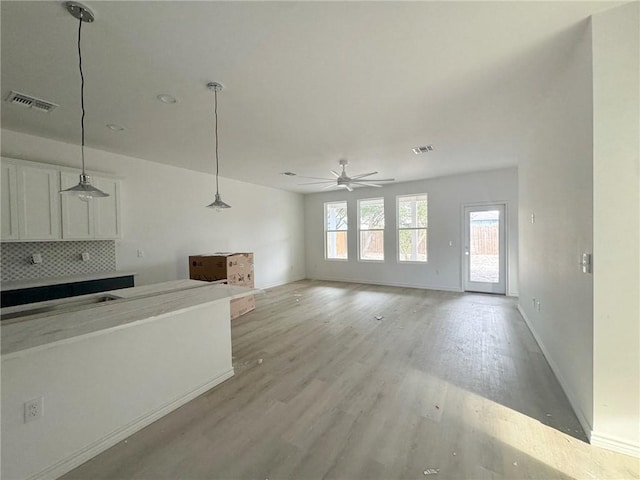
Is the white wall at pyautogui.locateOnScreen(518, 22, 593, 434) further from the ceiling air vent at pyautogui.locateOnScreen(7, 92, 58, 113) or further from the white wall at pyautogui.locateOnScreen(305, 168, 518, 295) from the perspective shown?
the ceiling air vent at pyautogui.locateOnScreen(7, 92, 58, 113)

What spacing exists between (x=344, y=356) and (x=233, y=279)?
252 cm

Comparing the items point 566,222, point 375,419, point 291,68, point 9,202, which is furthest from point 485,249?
point 9,202

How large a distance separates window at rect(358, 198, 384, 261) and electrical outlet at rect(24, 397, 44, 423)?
6.54 m

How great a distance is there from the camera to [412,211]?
6684mm

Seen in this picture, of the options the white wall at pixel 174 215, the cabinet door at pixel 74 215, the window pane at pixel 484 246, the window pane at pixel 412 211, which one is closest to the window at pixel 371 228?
the window pane at pixel 412 211

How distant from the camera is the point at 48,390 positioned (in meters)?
1.58

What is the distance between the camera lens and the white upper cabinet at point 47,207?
2.98m

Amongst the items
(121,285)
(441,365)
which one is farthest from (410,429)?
(121,285)

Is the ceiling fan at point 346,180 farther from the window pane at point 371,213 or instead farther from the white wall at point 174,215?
the white wall at point 174,215

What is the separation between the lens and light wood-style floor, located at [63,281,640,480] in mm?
1569

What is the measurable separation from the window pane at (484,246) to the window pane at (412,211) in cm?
107

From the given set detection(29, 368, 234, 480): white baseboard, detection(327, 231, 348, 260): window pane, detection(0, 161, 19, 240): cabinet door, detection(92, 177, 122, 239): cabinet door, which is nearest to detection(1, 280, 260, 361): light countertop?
detection(29, 368, 234, 480): white baseboard

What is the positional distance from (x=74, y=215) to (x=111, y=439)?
3.01m

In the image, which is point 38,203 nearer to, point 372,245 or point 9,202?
point 9,202
